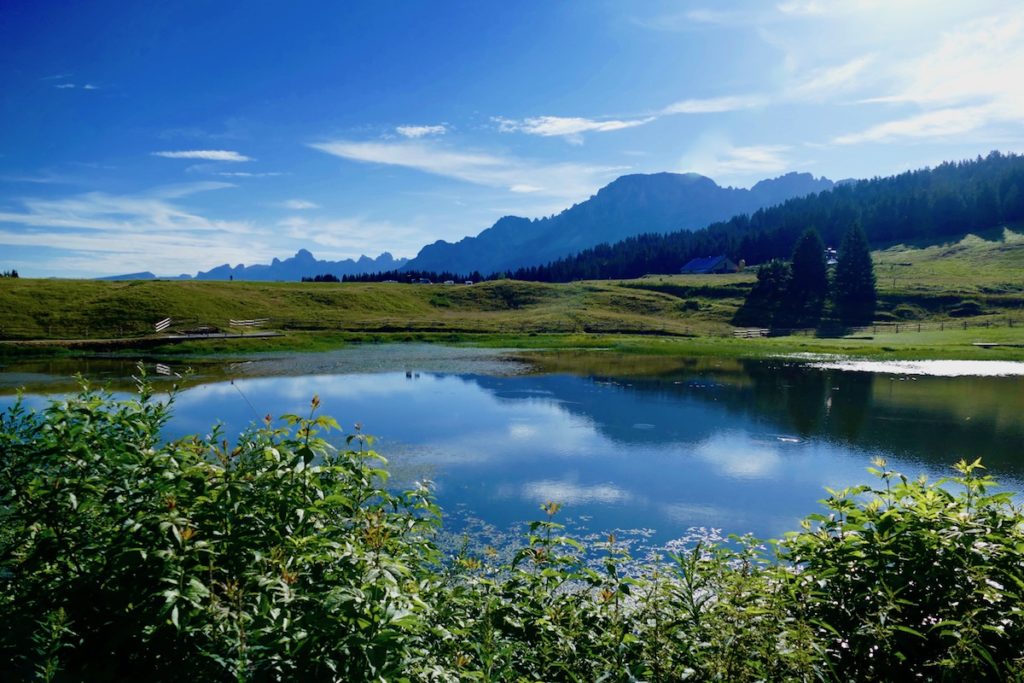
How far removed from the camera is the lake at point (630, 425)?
70.7 ft

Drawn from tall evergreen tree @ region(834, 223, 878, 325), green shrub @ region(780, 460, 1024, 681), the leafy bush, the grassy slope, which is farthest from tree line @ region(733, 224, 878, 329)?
the leafy bush

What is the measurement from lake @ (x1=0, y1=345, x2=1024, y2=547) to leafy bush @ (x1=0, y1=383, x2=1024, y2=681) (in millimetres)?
11416

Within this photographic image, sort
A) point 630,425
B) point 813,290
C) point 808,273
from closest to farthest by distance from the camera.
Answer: point 630,425 → point 813,290 → point 808,273

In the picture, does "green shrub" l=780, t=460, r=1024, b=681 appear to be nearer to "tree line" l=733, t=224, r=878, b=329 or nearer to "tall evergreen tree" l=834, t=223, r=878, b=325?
"tree line" l=733, t=224, r=878, b=329

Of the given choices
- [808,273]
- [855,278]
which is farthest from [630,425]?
[808,273]

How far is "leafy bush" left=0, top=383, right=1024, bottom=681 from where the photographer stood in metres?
4.44

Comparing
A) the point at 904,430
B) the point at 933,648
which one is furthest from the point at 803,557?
the point at 904,430

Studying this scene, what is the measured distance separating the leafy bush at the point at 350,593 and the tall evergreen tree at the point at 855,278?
13175 cm

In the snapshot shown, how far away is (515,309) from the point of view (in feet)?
434

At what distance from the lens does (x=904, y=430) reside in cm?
3325

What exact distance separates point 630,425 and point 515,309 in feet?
322

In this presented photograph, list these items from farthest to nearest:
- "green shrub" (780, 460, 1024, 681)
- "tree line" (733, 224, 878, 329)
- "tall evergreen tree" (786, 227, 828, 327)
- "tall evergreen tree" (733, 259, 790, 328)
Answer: "tall evergreen tree" (786, 227, 828, 327)
"tree line" (733, 224, 878, 329)
"tall evergreen tree" (733, 259, 790, 328)
"green shrub" (780, 460, 1024, 681)

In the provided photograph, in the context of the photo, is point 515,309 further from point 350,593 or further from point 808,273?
point 350,593

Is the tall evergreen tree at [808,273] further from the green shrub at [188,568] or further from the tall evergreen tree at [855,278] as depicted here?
the green shrub at [188,568]
